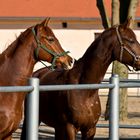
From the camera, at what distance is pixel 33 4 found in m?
29.8

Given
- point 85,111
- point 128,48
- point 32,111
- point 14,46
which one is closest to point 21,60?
point 14,46

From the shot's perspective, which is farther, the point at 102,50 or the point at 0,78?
the point at 102,50

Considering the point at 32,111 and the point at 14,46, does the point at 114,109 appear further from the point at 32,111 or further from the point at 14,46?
the point at 14,46

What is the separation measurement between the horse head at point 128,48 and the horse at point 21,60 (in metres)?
0.89

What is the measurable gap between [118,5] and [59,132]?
6.73 meters

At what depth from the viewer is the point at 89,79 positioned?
7.75 m

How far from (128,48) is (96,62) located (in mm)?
486

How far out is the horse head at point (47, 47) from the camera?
706 cm

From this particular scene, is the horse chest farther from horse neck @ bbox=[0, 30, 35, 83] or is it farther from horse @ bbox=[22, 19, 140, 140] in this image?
horse neck @ bbox=[0, 30, 35, 83]

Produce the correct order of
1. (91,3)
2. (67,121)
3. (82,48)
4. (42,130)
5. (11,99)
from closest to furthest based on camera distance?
(11,99) → (67,121) → (42,130) → (82,48) → (91,3)

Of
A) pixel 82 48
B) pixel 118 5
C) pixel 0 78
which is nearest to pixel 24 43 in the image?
pixel 0 78

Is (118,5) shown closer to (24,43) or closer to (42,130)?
(42,130)

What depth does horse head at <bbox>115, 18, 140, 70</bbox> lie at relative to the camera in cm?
783

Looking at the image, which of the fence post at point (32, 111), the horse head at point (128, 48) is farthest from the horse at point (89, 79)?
the fence post at point (32, 111)
